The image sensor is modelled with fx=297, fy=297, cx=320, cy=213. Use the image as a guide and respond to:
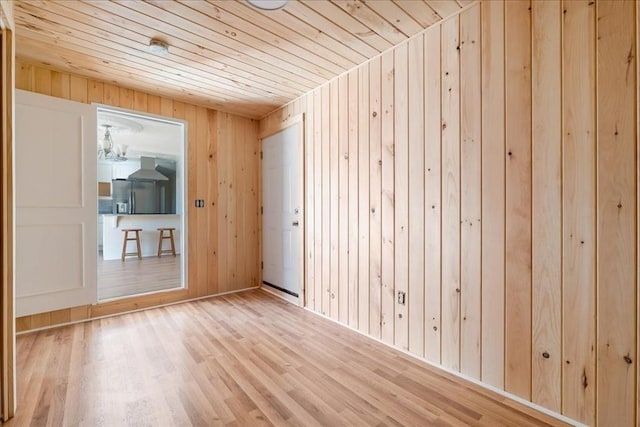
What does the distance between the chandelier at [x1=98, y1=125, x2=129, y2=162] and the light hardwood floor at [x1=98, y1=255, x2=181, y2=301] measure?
217 cm

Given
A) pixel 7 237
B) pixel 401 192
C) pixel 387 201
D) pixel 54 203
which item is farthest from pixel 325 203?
pixel 54 203

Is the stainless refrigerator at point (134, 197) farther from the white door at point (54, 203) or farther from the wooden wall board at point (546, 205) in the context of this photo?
the wooden wall board at point (546, 205)

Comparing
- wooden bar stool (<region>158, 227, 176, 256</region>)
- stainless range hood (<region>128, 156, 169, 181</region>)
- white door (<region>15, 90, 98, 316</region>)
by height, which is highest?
stainless range hood (<region>128, 156, 169, 181</region>)

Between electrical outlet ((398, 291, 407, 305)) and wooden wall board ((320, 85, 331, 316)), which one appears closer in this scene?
electrical outlet ((398, 291, 407, 305))

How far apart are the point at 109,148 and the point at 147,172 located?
1747mm

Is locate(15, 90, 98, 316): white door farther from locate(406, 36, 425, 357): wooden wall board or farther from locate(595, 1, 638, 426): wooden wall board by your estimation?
locate(595, 1, 638, 426): wooden wall board

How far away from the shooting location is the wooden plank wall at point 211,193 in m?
3.10

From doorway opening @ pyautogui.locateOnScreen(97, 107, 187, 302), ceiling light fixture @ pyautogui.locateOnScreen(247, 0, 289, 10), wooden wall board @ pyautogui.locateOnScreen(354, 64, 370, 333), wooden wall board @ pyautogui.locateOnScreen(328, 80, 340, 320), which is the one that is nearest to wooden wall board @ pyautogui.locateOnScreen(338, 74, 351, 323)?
wooden wall board @ pyautogui.locateOnScreen(328, 80, 340, 320)

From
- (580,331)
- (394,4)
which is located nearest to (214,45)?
(394,4)

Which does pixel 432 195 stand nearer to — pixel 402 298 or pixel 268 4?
pixel 402 298

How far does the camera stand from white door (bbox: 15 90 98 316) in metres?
2.58

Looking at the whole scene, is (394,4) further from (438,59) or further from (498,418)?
(498,418)

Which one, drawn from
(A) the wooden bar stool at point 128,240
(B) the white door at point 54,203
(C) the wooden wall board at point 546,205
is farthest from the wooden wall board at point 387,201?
(A) the wooden bar stool at point 128,240

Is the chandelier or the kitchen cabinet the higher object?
the chandelier
